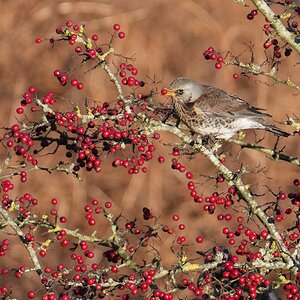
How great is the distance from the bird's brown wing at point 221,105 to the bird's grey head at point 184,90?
0.17 feet

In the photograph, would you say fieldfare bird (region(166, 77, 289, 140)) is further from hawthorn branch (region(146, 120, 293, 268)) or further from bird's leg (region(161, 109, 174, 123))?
hawthorn branch (region(146, 120, 293, 268))

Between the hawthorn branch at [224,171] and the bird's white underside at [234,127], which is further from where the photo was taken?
the bird's white underside at [234,127]

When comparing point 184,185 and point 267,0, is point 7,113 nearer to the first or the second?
point 184,185

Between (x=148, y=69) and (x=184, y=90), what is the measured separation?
6.75 meters

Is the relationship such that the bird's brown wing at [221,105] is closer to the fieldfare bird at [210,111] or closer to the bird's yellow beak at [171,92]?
the fieldfare bird at [210,111]

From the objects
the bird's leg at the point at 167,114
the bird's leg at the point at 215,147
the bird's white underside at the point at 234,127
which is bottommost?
the bird's white underside at the point at 234,127

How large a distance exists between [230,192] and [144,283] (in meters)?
0.61

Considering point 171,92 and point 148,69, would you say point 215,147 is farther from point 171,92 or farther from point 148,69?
point 148,69

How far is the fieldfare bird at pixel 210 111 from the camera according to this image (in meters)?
5.78

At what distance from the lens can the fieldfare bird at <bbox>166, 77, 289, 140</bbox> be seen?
5.78 m

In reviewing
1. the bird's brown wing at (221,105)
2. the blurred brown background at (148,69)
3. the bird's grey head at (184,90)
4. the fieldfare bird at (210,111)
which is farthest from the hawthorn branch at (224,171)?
the blurred brown background at (148,69)

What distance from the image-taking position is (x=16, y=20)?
494 inches

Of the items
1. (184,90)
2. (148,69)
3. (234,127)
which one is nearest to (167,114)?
(184,90)

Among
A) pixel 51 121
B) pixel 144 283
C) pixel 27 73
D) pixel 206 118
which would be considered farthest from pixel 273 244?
pixel 27 73
